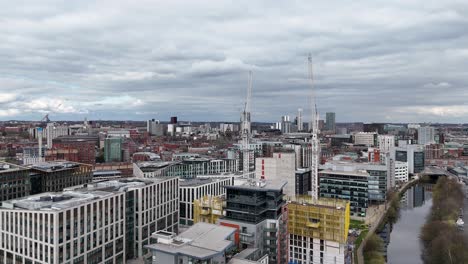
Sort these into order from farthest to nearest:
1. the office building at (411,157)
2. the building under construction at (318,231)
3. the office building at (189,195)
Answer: the office building at (411,157) < the office building at (189,195) < the building under construction at (318,231)

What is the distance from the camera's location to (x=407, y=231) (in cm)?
3838

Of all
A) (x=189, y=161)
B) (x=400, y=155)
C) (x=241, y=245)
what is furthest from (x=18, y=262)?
(x=400, y=155)

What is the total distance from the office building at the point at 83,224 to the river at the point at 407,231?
1891 centimetres

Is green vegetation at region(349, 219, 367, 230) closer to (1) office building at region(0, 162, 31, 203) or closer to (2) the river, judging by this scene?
(2) the river

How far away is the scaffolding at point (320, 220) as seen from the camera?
27281 mm

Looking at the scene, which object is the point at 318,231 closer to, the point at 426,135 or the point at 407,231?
the point at 407,231

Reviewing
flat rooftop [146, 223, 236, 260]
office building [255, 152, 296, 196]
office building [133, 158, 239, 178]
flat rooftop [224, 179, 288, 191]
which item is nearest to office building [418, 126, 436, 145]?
office building [133, 158, 239, 178]

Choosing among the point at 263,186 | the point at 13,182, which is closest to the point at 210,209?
the point at 263,186

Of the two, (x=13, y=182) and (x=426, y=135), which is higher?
(x=426, y=135)

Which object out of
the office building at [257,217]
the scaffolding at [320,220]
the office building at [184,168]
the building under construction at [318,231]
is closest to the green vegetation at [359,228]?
the building under construction at [318,231]

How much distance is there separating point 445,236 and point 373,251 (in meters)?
5.37

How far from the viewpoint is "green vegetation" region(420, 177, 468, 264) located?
27203mm

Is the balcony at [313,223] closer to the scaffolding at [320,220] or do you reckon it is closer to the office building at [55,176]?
the scaffolding at [320,220]

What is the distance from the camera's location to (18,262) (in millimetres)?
22281
